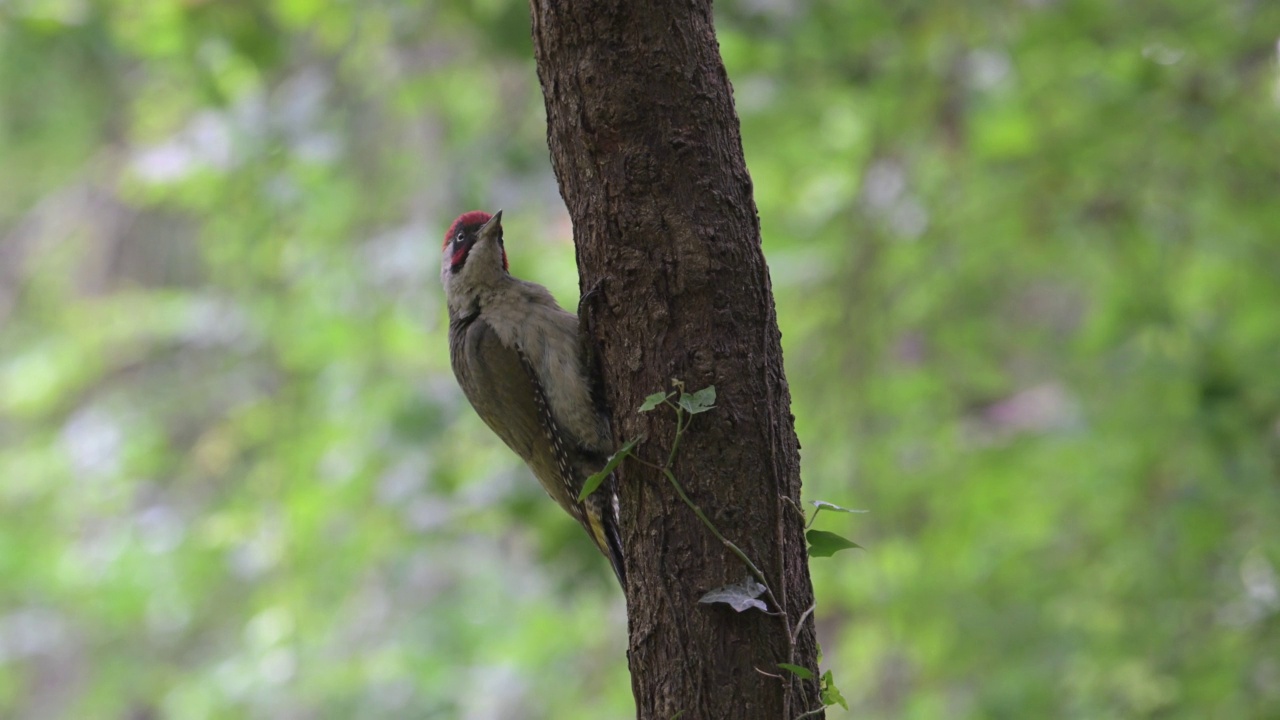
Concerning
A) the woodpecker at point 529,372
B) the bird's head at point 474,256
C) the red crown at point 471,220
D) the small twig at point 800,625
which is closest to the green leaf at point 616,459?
the small twig at point 800,625

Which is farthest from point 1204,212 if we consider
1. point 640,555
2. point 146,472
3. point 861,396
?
point 146,472

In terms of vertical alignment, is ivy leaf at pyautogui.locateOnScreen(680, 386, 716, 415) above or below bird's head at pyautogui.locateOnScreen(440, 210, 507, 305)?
below

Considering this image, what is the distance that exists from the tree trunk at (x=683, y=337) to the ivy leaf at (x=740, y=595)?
0.02 metres

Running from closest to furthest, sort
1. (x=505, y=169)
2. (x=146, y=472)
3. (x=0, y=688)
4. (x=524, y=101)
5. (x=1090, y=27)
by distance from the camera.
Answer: (x=1090, y=27) < (x=505, y=169) < (x=524, y=101) < (x=146, y=472) < (x=0, y=688)

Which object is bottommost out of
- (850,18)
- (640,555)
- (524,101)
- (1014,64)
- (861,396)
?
(640,555)

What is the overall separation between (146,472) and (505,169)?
406 cm

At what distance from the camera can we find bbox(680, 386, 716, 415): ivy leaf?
1.89m

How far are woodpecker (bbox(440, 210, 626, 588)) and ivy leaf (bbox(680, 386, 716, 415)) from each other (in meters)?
1.22

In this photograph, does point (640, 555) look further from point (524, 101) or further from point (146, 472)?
point (146, 472)

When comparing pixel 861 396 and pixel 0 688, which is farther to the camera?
pixel 0 688

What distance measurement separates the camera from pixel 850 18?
5.02 meters

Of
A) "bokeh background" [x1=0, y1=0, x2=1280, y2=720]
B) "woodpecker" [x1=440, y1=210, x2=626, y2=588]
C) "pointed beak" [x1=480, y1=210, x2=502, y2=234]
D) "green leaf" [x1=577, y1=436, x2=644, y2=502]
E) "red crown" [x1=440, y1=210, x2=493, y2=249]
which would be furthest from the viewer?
"bokeh background" [x1=0, y1=0, x2=1280, y2=720]

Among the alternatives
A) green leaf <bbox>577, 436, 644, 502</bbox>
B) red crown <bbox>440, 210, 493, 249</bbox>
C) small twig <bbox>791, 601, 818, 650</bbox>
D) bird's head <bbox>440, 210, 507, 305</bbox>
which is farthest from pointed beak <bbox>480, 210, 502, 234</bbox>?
small twig <bbox>791, 601, 818, 650</bbox>

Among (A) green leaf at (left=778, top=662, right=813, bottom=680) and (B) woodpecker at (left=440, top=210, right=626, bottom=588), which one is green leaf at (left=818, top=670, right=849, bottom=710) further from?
(B) woodpecker at (left=440, top=210, right=626, bottom=588)
